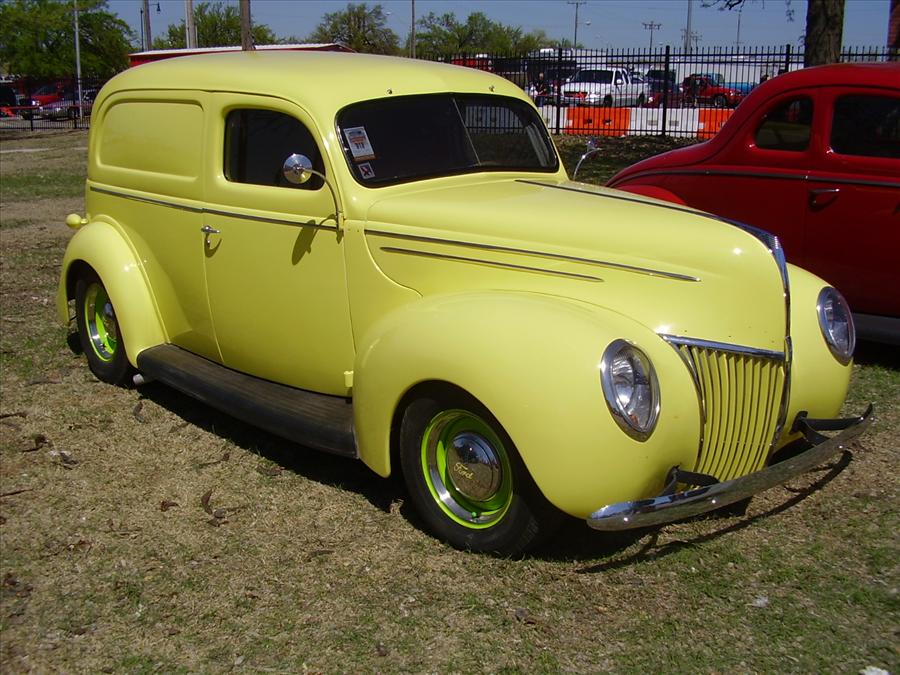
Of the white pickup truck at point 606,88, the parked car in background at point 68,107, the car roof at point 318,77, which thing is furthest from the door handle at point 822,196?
the parked car in background at point 68,107

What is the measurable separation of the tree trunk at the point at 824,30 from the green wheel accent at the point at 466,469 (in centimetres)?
1046

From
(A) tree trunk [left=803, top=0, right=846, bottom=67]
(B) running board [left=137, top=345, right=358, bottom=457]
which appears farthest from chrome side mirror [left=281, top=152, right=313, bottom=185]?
(A) tree trunk [left=803, top=0, right=846, bottom=67]

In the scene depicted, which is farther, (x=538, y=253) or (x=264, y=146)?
(x=264, y=146)

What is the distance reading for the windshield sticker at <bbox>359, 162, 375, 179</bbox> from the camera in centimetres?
412

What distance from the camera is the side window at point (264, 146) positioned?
425 centimetres

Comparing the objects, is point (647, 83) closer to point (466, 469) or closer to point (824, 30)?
point (824, 30)

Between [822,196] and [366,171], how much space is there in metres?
3.22

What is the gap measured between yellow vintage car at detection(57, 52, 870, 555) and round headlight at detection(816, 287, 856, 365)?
1 cm

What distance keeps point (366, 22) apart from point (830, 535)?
62.0 metres

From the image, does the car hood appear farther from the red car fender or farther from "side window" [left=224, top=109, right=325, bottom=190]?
the red car fender

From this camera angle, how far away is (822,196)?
5.83 metres

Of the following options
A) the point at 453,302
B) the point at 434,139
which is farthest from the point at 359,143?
the point at 453,302

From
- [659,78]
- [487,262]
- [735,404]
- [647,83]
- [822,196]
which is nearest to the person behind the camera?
[735,404]

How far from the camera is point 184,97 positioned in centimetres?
480
